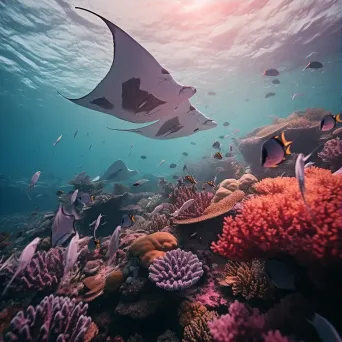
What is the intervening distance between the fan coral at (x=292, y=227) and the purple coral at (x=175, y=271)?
2.33 ft

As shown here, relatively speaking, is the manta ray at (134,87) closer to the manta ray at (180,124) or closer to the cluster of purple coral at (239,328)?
the manta ray at (180,124)

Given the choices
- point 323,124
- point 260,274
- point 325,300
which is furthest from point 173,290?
point 323,124

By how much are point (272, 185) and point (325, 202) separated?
6.14 feet

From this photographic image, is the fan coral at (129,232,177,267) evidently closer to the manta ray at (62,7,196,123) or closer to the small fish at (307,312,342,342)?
the manta ray at (62,7,196,123)

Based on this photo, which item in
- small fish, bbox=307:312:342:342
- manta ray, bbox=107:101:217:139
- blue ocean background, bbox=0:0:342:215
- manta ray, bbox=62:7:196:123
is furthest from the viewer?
blue ocean background, bbox=0:0:342:215

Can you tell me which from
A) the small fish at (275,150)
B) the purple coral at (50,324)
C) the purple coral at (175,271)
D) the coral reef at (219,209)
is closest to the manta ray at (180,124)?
the coral reef at (219,209)

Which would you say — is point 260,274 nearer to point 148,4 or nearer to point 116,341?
point 116,341

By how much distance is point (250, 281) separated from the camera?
332cm

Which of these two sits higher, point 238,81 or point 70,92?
A: point 238,81

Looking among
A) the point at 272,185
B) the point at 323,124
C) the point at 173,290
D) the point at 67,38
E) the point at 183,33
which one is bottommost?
the point at 173,290

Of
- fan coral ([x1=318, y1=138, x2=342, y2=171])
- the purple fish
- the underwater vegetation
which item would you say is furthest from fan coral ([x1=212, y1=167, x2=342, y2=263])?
fan coral ([x1=318, y1=138, x2=342, y2=171])

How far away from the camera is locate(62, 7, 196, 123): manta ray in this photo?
2.89m

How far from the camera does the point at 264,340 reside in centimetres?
240

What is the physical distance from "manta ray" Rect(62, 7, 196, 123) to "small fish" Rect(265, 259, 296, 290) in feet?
9.26
